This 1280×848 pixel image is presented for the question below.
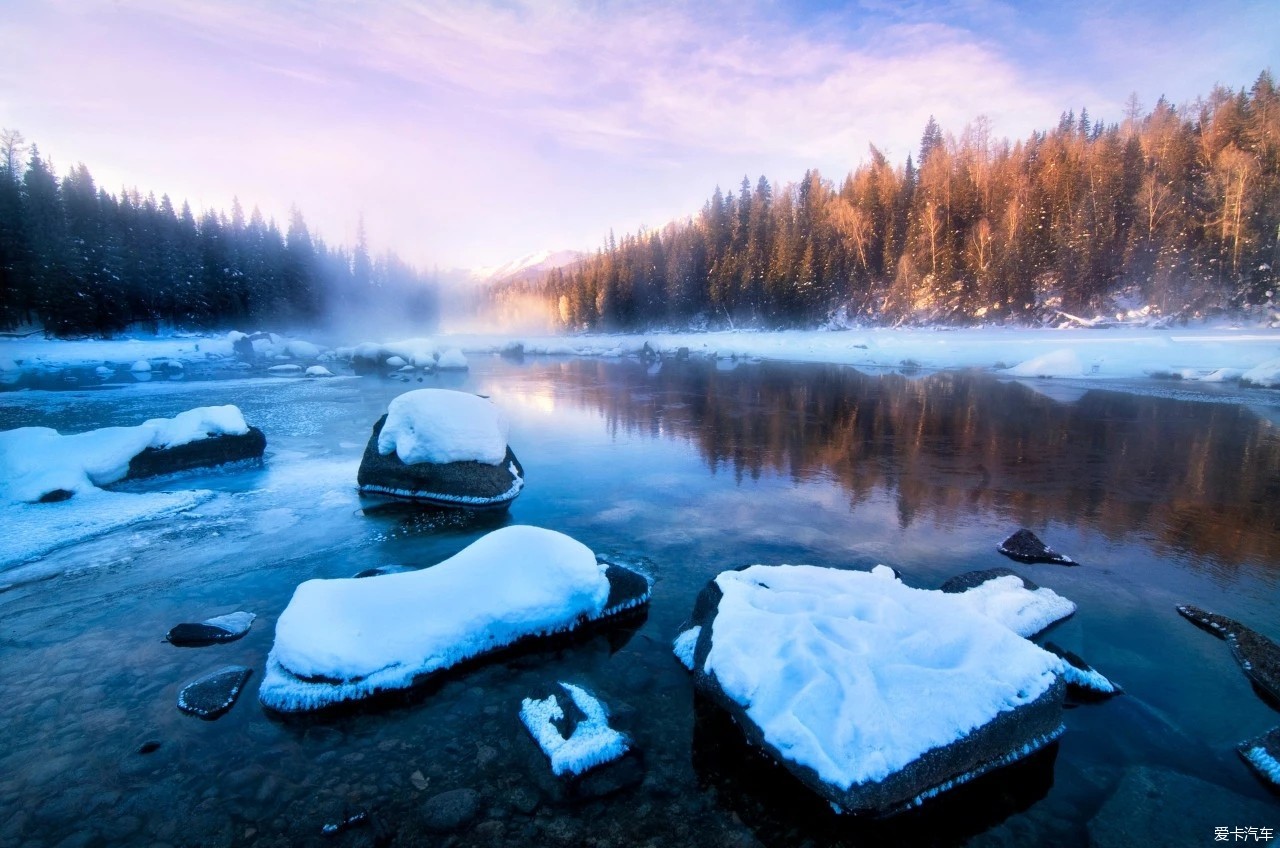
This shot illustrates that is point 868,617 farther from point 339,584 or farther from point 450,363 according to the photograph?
point 450,363

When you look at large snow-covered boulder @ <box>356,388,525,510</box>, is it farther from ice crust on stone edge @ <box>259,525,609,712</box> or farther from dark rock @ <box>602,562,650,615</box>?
dark rock @ <box>602,562,650,615</box>

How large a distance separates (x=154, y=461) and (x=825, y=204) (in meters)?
62.4

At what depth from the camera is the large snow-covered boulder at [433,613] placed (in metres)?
4.73

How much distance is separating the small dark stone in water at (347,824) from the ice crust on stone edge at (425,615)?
1.26 meters

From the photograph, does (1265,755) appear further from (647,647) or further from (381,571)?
(381,571)

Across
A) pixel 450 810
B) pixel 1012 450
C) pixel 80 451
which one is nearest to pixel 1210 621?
pixel 450 810

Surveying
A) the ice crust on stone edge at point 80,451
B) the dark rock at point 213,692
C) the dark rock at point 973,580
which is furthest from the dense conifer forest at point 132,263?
the dark rock at point 973,580

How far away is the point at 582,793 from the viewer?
12.3ft

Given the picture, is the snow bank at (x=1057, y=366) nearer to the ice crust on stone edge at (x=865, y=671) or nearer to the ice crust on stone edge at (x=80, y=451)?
the ice crust on stone edge at (x=865, y=671)

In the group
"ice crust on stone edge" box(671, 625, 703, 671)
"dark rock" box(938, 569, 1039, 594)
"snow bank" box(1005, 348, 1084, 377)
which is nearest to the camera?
"ice crust on stone edge" box(671, 625, 703, 671)

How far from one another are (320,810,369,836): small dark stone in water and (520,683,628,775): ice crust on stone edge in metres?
1.21

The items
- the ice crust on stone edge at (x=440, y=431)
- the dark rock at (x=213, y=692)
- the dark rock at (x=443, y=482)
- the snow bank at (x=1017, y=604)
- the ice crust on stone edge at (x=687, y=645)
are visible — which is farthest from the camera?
the ice crust on stone edge at (x=440, y=431)

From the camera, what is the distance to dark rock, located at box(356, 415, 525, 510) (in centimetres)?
998

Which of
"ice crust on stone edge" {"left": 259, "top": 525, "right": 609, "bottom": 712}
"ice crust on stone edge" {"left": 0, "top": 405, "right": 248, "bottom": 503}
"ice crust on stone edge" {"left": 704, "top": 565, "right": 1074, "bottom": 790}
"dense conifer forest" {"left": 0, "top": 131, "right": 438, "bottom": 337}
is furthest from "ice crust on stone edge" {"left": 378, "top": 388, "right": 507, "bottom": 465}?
"dense conifer forest" {"left": 0, "top": 131, "right": 438, "bottom": 337}
